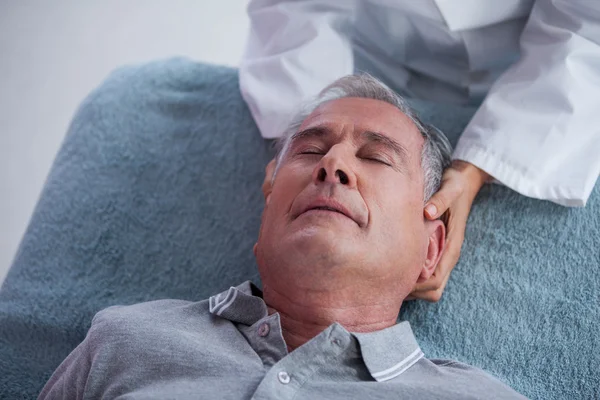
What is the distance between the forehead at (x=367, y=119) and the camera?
1.18 meters

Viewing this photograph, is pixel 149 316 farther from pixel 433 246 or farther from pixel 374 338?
pixel 433 246

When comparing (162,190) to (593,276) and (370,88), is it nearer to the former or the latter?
(370,88)

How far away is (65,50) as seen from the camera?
8.09 ft

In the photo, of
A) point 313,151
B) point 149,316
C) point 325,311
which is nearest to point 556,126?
point 313,151

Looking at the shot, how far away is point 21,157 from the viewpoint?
7.51ft

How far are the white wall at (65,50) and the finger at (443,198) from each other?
1.42 m

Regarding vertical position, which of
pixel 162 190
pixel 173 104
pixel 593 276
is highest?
pixel 173 104

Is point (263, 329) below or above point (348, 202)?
below

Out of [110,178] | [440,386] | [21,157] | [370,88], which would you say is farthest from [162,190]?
[21,157]

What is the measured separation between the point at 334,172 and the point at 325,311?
0.73 feet

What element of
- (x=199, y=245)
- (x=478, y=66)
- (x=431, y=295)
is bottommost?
(x=431, y=295)

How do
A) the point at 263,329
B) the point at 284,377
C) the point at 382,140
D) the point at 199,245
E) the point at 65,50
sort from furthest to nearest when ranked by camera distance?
the point at 65,50, the point at 199,245, the point at 382,140, the point at 263,329, the point at 284,377

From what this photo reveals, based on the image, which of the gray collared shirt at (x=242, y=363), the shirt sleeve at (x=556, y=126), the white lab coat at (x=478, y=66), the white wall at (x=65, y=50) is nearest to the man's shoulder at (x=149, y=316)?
the gray collared shirt at (x=242, y=363)

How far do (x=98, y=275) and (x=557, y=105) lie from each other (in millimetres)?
970
